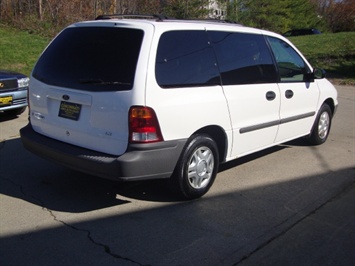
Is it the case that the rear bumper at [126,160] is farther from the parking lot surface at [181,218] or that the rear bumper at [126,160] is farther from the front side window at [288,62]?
the front side window at [288,62]

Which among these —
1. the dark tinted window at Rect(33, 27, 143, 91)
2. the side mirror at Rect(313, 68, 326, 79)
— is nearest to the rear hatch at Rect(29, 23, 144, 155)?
the dark tinted window at Rect(33, 27, 143, 91)

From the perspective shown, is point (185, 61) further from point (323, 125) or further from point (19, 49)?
point (19, 49)

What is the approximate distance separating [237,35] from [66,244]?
117 inches

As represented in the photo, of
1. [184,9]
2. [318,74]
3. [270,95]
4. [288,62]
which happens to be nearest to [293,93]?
[288,62]

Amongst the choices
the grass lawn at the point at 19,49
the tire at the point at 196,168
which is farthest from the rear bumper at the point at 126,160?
the grass lawn at the point at 19,49

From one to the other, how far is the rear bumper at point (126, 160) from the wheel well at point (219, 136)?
48cm

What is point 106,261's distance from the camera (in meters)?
3.31

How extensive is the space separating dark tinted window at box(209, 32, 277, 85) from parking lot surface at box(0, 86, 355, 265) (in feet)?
3.93

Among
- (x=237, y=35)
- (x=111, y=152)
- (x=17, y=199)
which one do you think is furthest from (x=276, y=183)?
(x=17, y=199)

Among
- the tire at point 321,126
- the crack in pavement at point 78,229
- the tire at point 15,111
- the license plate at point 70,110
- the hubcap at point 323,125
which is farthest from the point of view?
the tire at point 15,111

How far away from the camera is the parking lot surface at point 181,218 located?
3439 millimetres

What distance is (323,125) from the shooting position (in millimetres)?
6770

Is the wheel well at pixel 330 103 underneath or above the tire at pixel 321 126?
above

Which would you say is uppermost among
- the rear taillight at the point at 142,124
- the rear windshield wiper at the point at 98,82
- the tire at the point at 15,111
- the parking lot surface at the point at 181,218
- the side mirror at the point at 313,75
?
the rear windshield wiper at the point at 98,82
